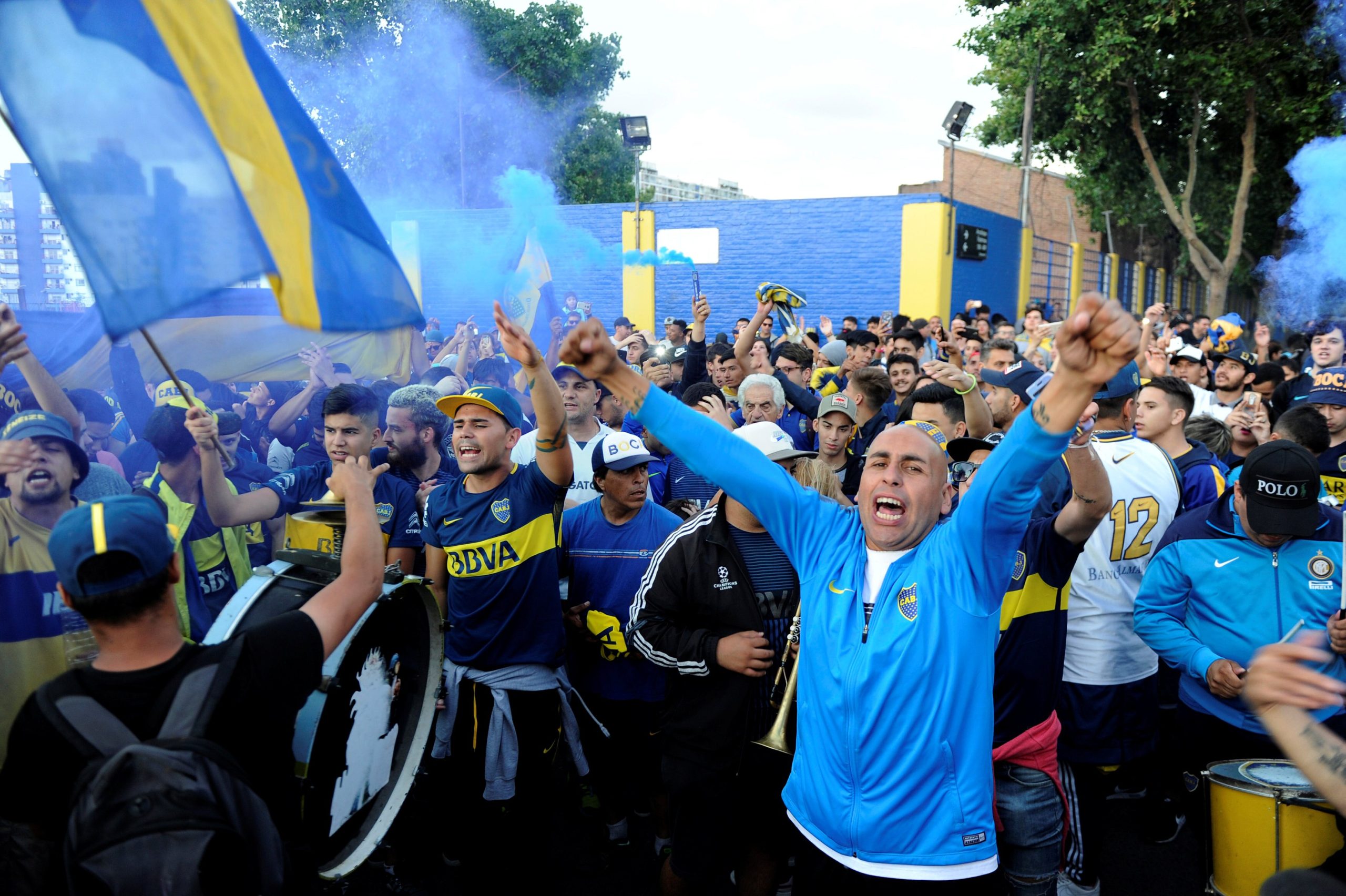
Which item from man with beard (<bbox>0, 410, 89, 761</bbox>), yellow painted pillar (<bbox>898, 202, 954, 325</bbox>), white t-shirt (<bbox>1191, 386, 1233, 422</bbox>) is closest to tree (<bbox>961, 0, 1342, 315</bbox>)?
yellow painted pillar (<bbox>898, 202, 954, 325</bbox>)

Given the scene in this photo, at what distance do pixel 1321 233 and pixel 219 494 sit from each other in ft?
22.4

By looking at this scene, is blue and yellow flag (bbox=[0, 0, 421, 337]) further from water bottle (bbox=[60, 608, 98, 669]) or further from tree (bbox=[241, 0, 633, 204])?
tree (bbox=[241, 0, 633, 204])

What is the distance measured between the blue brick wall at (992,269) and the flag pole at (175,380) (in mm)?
20454

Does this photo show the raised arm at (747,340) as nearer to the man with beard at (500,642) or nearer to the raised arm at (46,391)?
the man with beard at (500,642)

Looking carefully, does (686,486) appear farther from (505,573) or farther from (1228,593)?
(1228,593)

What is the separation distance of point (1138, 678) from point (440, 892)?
10.8 feet

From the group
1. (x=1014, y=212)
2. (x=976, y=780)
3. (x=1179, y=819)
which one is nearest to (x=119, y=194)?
(x=976, y=780)

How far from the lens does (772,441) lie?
165 inches

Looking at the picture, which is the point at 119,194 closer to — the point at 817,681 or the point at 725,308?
the point at 817,681

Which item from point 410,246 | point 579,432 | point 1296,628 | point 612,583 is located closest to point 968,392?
point 1296,628

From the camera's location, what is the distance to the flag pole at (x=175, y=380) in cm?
288

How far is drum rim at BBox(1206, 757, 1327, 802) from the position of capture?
3279 millimetres

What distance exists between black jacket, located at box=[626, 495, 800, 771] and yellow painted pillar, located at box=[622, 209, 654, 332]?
69.1 feet

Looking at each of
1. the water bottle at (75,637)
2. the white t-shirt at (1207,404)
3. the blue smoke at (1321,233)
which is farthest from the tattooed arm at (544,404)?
the white t-shirt at (1207,404)
